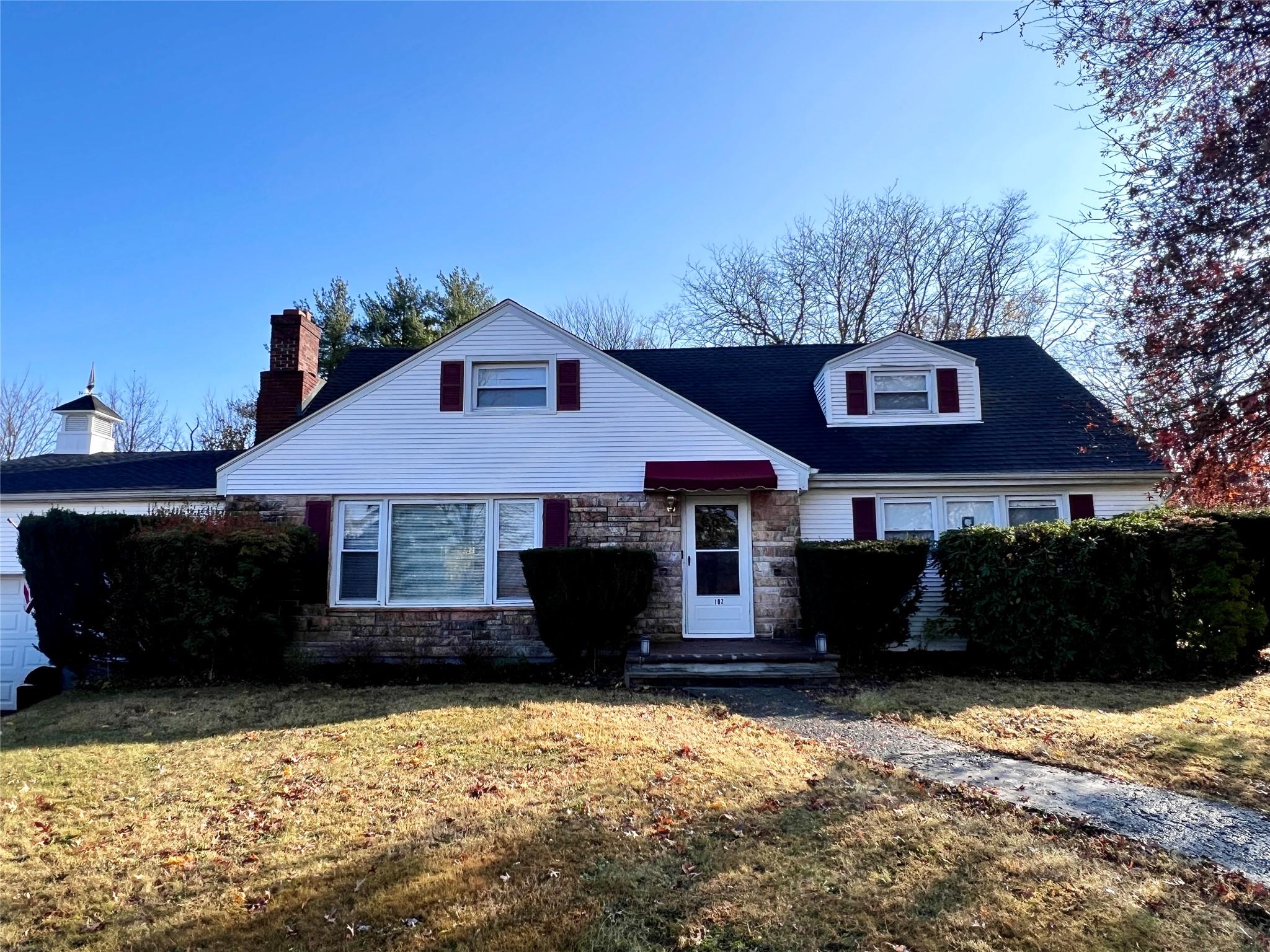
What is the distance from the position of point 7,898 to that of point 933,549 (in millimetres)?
10433

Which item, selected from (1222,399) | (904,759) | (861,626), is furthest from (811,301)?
(904,759)

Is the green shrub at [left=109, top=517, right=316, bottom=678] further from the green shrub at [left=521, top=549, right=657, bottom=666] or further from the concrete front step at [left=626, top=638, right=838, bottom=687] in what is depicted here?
the concrete front step at [left=626, top=638, right=838, bottom=687]

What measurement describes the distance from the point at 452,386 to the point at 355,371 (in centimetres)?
432

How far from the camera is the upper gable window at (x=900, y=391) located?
13.2 m

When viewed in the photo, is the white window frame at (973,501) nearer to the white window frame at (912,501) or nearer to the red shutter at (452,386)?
the white window frame at (912,501)

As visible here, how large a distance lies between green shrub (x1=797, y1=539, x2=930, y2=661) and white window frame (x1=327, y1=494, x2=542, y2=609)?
4.36 meters

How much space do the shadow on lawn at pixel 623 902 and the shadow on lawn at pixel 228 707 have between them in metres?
3.74

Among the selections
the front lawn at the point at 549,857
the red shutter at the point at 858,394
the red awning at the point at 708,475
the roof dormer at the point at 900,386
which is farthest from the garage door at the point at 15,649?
the red shutter at the point at 858,394

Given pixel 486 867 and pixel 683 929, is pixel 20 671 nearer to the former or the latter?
pixel 486 867

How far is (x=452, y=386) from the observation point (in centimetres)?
1127

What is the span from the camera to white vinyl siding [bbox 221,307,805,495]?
36.1 feet

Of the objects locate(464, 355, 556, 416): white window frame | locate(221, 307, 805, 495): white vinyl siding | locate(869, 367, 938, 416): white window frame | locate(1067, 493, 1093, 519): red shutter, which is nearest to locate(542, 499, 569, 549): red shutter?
locate(221, 307, 805, 495): white vinyl siding

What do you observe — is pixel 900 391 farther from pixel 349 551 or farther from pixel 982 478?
pixel 349 551

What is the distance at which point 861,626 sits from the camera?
30.9 ft
